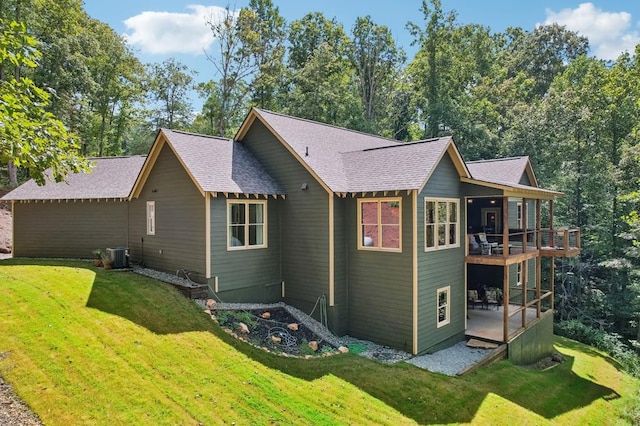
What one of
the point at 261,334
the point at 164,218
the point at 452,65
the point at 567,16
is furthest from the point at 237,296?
the point at 567,16

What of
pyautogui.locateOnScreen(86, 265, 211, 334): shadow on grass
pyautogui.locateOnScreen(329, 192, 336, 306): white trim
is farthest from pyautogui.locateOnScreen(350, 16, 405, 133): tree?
pyautogui.locateOnScreen(86, 265, 211, 334): shadow on grass

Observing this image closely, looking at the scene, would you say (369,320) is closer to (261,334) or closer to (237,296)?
(261,334)

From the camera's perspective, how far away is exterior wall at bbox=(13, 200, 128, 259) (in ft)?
52.8

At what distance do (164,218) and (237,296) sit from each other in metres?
3.89

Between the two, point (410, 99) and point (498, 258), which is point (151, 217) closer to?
point (498, 258)

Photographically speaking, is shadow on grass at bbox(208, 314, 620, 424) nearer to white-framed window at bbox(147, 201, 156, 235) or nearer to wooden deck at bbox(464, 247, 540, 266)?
wooden deck at bbox(464, 247, 540, 266)

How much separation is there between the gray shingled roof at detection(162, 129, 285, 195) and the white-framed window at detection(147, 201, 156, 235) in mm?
2630

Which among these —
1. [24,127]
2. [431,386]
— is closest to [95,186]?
[24,127]

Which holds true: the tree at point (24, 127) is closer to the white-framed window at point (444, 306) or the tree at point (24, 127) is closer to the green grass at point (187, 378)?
the green grass at point (187, 378)

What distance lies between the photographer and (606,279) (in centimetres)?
2744

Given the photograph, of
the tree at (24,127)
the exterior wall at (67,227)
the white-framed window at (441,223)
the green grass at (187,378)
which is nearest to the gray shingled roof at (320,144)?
the white-framed window at (441,223)

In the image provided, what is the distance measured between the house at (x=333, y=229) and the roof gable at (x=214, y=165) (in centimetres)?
5

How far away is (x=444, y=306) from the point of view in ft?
41.8

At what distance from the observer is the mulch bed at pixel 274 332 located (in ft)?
34.7
